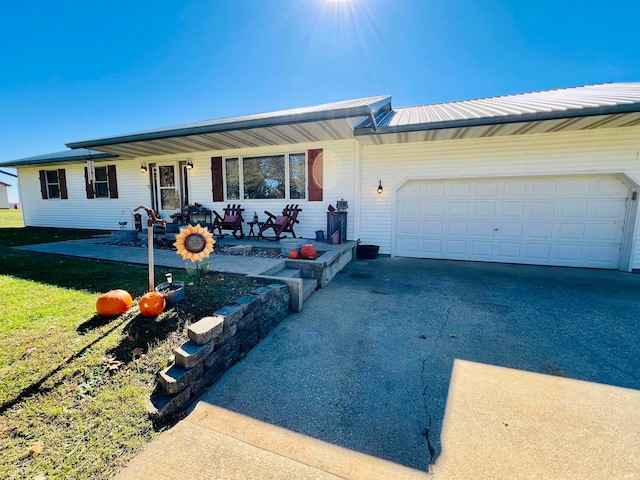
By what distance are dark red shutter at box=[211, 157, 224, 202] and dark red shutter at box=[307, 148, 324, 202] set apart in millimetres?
2853

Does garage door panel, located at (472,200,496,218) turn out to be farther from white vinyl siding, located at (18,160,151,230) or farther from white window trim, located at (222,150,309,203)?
white vinyl siding, located at (18,160,151,230)

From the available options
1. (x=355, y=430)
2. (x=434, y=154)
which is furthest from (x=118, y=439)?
(x=434, y=154)

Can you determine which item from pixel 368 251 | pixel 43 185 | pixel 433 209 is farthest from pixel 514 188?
pixel 43 185

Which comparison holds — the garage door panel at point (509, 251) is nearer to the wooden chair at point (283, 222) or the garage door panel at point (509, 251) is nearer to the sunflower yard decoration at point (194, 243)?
the wooden chair at point (283, 222)

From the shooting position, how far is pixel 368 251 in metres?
6.43

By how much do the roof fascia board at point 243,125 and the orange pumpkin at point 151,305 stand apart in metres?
3.54

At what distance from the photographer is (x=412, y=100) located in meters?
8.95

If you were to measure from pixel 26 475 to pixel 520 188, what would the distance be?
780 centimetres

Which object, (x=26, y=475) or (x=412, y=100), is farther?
(x=412, y=100)

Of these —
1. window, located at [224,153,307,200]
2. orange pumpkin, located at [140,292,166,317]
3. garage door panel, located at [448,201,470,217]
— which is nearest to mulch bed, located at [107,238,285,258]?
window, located at [224,153,307,200]

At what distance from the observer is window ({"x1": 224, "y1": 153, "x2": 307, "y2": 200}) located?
7125 millimetres

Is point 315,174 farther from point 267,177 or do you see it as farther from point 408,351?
point 408,351

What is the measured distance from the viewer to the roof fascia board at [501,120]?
4039mm

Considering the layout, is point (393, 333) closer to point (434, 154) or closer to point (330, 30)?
point (434, 154)
